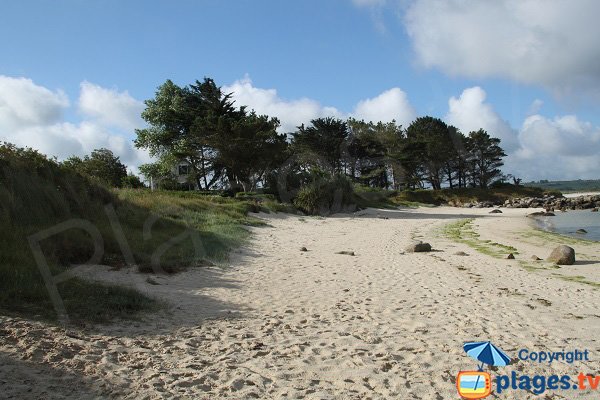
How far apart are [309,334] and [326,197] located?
966 inches

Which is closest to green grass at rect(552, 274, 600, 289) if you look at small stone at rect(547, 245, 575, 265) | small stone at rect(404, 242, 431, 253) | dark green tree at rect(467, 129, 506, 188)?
small stone at rect(547, 245, 575, 265)

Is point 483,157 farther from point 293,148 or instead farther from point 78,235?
point 78,235

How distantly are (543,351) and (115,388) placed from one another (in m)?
4.92

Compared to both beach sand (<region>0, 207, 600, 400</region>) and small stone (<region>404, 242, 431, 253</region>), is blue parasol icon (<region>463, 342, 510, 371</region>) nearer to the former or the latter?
beach sand (<region>0, 207, 600, 400</region>)

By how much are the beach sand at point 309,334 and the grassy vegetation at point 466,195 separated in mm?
43231

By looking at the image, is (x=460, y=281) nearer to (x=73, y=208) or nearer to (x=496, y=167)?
(x=73, y=208)

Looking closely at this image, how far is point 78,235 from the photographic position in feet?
32.6

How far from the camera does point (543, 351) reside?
5.34 metres

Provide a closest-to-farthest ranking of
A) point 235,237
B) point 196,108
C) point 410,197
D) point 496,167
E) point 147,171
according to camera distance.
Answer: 1. point 235,237
2. point 196,108
3. point 147,171
4. point 410,197
5. point 496,167

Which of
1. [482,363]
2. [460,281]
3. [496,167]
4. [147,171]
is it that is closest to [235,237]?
[460,281]

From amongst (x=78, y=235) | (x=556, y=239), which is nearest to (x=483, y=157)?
(x=556, y=239)

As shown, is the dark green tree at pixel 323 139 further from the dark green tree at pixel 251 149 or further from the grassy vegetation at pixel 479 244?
the grassy vegetation at pixel 479 244

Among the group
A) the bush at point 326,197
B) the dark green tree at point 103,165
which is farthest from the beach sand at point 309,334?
the dark green tree at point 103,165

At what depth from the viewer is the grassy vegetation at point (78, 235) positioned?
607cm
